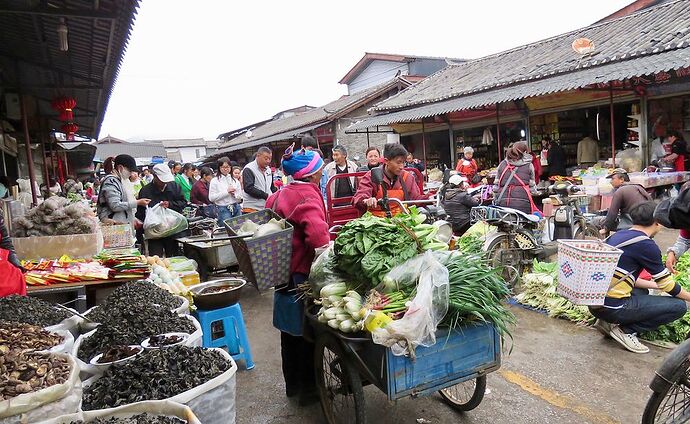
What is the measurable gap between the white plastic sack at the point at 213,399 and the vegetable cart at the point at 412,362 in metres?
0.68

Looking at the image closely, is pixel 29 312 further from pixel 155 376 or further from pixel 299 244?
pixel 299 244

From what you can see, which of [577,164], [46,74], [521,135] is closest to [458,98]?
[521,135]

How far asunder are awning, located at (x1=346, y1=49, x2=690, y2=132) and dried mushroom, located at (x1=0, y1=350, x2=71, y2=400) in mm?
9775

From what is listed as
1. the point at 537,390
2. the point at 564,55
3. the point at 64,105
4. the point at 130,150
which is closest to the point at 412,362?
the point at 537,390

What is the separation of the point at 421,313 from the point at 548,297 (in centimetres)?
371

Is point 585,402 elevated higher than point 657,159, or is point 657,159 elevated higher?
point 657,159

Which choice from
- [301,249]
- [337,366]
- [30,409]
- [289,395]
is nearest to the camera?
[30,409]

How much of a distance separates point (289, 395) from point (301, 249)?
49.8 inches

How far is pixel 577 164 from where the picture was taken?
13852mm

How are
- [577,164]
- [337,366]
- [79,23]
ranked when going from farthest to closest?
1. [577,164]
2. [79,23]
3. [337,366]

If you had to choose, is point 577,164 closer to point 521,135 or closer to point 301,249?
point 521,135

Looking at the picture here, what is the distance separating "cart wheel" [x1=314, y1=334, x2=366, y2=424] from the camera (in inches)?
111

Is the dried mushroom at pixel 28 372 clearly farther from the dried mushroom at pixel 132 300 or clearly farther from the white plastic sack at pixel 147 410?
the dried mushroom at pixel 132 300

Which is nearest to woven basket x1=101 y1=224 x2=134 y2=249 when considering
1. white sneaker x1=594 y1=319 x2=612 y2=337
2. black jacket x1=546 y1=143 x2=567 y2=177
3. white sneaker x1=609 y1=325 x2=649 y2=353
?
white sneaker x1=594 y1=319 x2=612 y2=337
